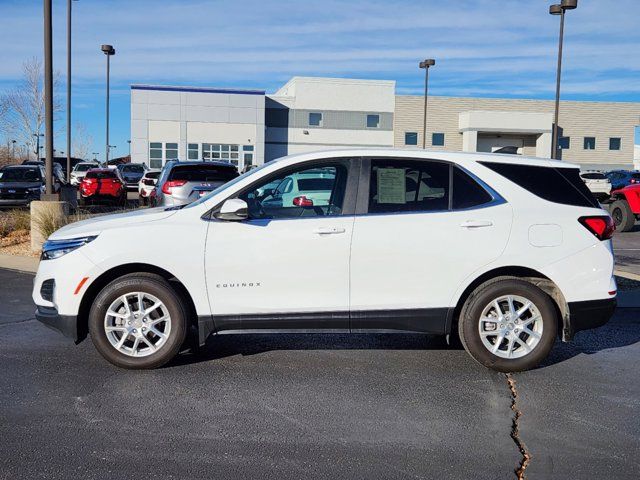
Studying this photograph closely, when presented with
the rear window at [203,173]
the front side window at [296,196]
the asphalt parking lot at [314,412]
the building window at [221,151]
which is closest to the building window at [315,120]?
the building window at [221,151]

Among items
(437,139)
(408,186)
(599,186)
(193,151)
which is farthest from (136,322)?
(437,139)

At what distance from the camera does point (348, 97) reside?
5803cm

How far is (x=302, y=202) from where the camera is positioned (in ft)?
19.9

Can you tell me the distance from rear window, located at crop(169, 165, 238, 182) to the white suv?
8.76 meters

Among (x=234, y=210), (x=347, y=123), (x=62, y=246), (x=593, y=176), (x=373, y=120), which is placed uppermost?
(x=373, y=120)

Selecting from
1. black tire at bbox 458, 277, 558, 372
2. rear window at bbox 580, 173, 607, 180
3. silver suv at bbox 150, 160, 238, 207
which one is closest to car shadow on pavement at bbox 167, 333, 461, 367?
black tire at bbox 458, 277, 558, 372

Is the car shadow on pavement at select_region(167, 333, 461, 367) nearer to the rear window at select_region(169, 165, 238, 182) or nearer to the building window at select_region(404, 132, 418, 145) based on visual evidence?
the rear window at select_region(169, 165, 238, 182)

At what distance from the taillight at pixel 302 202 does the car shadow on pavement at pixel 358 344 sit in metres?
1.30

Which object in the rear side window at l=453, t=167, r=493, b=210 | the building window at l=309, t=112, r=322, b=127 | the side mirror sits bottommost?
the side mirror

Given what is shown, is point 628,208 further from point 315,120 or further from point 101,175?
point 315,120

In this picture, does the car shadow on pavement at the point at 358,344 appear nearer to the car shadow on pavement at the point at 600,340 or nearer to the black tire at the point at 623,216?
the car shadow on pavement at the point at 600,340

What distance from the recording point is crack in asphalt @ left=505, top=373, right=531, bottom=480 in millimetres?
4016

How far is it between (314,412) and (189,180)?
1020 cm

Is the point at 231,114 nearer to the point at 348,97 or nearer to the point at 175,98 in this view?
the point at 175,98
